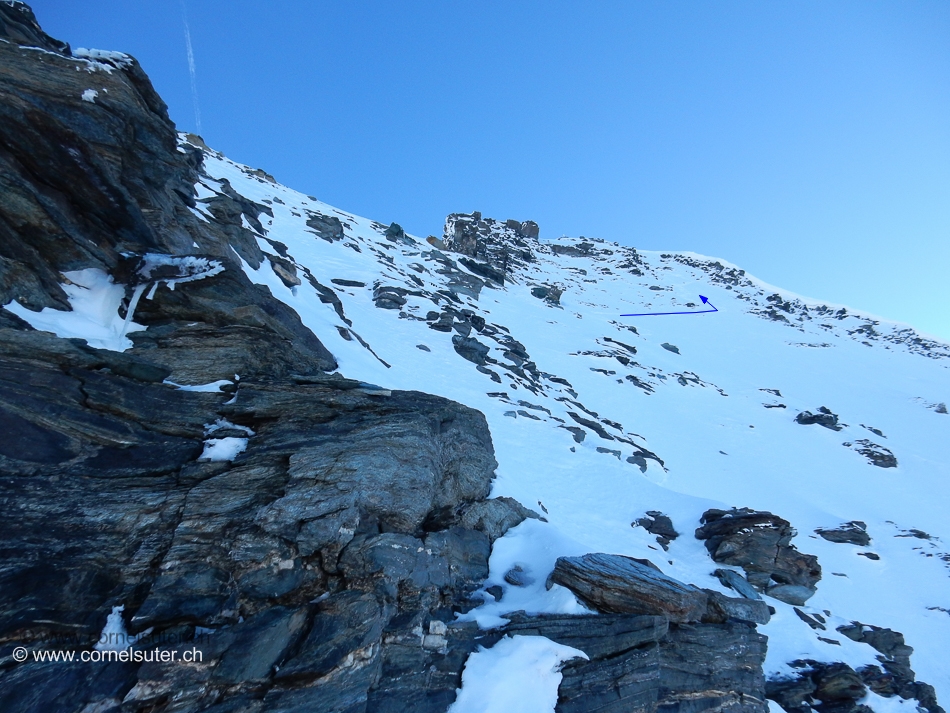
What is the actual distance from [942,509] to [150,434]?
37340 mm

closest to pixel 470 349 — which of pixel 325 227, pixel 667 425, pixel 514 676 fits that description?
pixel 667 425

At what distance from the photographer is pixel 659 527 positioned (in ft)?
57.0

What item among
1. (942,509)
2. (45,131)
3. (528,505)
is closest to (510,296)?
(942,509)

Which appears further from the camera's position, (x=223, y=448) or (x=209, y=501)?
(x=223, y=448)

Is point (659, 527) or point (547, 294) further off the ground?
point (547, 294)

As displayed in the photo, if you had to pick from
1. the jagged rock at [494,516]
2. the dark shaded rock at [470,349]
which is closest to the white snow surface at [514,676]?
the jagged rock at [494,516]

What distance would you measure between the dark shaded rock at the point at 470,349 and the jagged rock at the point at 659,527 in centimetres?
1314

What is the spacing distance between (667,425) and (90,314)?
3004 cm

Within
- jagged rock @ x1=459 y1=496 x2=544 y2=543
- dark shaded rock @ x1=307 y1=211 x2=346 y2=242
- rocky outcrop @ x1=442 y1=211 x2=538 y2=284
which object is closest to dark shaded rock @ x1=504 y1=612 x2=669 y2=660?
jagged rock @ x1=459 y1=496 x2=544 y2=543

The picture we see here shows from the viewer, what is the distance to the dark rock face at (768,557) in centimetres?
1568

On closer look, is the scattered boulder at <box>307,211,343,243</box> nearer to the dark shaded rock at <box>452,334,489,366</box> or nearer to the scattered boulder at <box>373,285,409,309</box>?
the scattered boulder at <box>373,285,409,309</box>

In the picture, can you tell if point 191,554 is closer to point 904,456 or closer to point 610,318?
point 904,456

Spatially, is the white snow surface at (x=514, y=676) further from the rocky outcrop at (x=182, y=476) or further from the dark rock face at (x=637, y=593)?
the dark rock face at (x=637, y=593)

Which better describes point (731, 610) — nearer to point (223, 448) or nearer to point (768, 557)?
point (768, 557)
